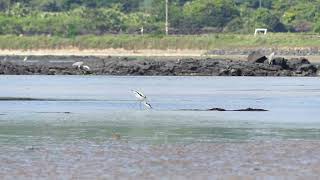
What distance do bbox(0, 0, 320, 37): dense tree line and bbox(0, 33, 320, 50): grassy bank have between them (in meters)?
4.18

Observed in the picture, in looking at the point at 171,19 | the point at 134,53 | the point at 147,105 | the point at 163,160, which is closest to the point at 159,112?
the point at 147,105

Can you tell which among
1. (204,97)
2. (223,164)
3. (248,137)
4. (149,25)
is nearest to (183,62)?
(204,97)

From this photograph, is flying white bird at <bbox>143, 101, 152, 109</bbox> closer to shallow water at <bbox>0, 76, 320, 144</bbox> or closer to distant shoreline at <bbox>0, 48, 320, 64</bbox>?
shallow water at <bbox>0, 76, 320, 144</bbox>

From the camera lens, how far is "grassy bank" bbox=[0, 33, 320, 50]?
297 ft

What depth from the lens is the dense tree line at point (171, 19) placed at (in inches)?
4043

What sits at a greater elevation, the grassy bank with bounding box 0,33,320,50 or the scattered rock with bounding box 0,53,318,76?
the scattered rock with bounding box 0,53,318,76

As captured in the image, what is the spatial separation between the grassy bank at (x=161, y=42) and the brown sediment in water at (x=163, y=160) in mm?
68455

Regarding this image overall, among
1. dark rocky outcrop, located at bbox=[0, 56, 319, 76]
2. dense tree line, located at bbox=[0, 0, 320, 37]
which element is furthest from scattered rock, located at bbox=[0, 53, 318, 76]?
dense tree line, located at bbox=[0, 0, 320, 37]

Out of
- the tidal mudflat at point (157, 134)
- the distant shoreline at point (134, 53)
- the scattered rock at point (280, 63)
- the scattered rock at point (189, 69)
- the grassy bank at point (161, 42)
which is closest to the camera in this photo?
the tidal mudflat at point (157, 134)

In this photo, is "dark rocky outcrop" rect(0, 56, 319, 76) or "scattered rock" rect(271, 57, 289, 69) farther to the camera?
"scattered rock" rect(271, 57, 289, 69)

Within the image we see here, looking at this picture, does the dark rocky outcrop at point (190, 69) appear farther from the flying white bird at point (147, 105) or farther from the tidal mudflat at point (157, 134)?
the flying white bird at point (147, 105)

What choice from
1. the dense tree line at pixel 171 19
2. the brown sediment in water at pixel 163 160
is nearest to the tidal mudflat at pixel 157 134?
the brown sediment in water at pixel 163 160

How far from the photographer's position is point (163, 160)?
19406mm

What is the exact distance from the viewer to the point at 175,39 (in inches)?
3634
